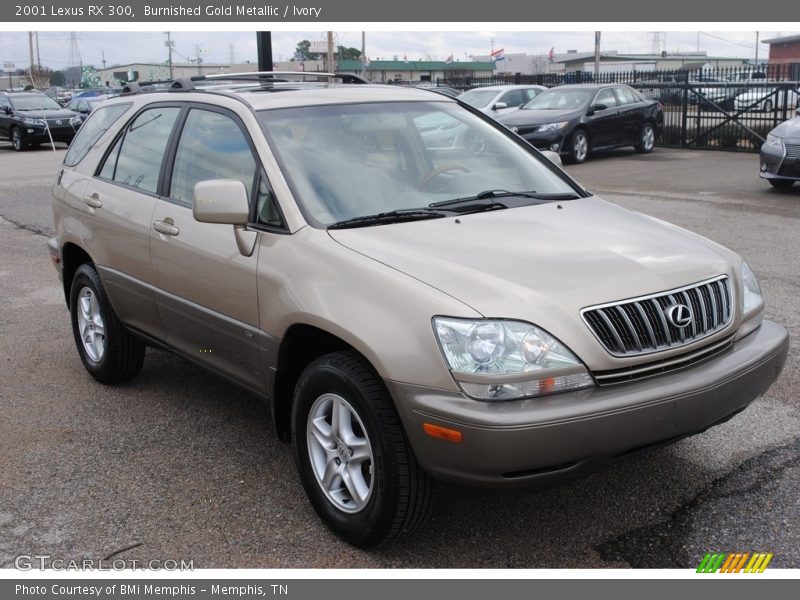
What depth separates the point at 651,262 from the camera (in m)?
3.54

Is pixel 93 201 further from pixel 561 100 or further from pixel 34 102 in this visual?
pixel 34 102

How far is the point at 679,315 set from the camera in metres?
3.35

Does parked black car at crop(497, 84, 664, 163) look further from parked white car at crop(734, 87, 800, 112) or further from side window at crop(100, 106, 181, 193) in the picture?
side window at crop(100, 106, 181, 193)

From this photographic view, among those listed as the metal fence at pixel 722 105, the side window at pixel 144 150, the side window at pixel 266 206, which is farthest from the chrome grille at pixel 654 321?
the metal fence at pixel 722 105

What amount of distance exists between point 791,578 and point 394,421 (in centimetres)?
150

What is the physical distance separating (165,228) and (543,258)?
201 centimetres

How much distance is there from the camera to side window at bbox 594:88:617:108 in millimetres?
18547

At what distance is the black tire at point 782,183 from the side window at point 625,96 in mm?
6470

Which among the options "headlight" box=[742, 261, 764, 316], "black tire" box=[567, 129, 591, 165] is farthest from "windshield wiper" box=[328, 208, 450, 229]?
"black tire" box=[567, 129, 591, 165]

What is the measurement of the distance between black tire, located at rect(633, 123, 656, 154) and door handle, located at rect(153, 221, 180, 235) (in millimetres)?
16840

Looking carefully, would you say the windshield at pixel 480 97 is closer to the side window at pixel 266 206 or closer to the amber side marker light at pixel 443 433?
the side window at pixel 266 206

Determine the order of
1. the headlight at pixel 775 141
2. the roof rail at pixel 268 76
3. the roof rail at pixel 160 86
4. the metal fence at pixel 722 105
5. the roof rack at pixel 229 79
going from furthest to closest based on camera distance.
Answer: the metal fence at pixel 722 105
the headlight at pixel 775 141
the roof rail at pixel 268 76
the roof rack at pixel 229 79
the roof rail at pixel 160 86

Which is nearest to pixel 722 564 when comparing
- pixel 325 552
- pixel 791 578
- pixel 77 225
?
pixel 791 578

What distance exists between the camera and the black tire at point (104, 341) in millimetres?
5316
